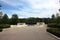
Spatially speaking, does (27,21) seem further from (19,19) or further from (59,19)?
(59,19)

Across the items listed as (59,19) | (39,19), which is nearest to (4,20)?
(39,19)

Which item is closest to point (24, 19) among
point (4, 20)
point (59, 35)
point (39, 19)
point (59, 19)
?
point (39, 19)

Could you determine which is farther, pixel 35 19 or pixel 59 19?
pixel 35 19

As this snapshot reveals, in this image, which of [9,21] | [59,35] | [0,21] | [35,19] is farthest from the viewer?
[35,19]

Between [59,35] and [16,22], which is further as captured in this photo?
[16,22]

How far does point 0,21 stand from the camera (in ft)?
155

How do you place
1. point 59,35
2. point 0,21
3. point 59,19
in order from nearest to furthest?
point 59,35 → point 59,19 → point 0,21

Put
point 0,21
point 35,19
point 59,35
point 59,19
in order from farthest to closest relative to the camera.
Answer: point 35,19 < point 0,21 < point 59,19 < point 59,35

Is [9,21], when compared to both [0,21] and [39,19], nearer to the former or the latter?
[0,21]

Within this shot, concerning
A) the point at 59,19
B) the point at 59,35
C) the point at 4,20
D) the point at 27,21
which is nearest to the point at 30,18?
the point at 27,21

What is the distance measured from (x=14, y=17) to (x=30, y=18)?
632cm

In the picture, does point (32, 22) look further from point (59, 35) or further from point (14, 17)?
point (59, 35)

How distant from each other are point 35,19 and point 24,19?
14.4 ft

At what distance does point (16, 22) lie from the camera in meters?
53.8
